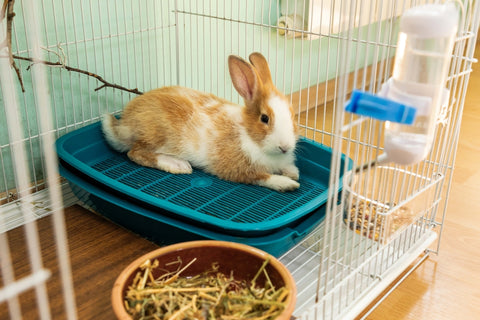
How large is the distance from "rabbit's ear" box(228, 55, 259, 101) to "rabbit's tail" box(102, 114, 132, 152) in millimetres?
377

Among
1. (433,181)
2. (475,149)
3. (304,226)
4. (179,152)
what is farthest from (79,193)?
(475,149)

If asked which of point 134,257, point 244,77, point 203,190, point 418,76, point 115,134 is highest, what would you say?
point 418,76

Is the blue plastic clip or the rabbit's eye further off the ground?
the blue plastic clip

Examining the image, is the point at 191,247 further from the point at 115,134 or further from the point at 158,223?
the point at 115,134

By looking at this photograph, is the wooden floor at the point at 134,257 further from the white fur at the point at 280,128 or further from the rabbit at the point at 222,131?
the white fur at the point at 280,128

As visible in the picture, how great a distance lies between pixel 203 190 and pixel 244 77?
1.11 feet

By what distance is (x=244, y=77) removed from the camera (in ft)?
4.87

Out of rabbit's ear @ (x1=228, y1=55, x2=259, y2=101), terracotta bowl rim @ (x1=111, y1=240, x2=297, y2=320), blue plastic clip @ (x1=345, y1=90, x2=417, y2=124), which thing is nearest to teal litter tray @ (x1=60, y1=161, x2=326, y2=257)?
terracotta bowl rim @ (x1=111, y1=240, x2=297, y2=320)

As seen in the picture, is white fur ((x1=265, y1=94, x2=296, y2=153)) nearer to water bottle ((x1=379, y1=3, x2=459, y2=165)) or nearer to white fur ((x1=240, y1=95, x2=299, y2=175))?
white fur ((x1=240, y1=95, x2=299, y2=175))

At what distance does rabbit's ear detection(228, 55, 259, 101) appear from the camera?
4.79 ft

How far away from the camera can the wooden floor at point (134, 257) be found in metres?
1.22

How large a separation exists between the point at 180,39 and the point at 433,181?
3.47 ft

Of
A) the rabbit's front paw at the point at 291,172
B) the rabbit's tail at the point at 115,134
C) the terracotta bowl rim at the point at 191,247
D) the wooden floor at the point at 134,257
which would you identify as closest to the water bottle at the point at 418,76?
Result: the terracotta bowl rim at the point at 191,247

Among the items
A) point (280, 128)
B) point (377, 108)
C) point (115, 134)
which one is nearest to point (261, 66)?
point (280, 128)
